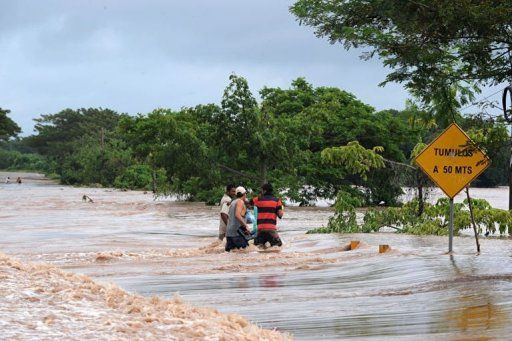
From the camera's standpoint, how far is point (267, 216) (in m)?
17.3

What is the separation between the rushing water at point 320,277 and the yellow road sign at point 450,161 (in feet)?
4.50

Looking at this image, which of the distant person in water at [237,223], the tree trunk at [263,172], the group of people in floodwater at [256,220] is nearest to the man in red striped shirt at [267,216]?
the group of people in floodwater at [256,220]

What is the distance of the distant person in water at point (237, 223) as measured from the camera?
16953mm

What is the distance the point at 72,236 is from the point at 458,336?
18.1 meters

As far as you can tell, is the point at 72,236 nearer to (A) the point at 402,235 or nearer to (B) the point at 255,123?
(A) the point at 402,235

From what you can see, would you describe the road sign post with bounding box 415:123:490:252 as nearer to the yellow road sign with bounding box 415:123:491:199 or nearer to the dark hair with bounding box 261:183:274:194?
the yellow road sign with bounding box 415:123:491:199

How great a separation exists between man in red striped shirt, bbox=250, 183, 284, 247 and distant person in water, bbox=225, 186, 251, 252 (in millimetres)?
305

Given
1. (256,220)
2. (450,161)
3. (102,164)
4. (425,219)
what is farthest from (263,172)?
(102,164)

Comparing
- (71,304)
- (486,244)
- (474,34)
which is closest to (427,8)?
(474,34)

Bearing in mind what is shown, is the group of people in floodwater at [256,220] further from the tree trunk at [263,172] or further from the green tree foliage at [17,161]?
the green tree foliage at [17,161]

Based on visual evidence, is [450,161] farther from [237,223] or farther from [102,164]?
[102,164]

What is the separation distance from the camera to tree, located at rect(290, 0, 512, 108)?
1134cm

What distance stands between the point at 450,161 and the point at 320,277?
3289 mm

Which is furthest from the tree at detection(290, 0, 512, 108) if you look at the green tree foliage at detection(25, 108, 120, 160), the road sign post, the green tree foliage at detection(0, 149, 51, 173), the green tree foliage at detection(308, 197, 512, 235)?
the green tree foliage at detection(0, 149, 51, 173)
